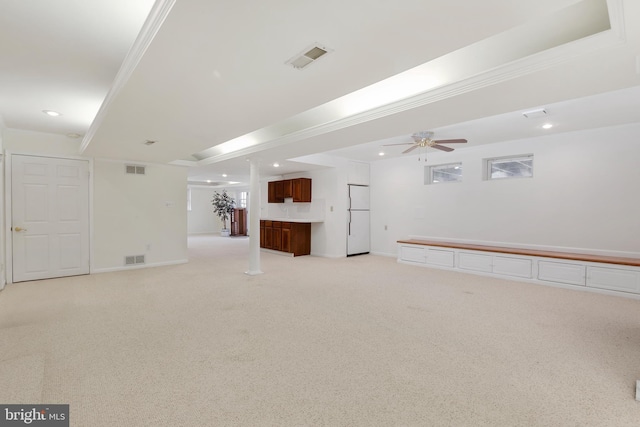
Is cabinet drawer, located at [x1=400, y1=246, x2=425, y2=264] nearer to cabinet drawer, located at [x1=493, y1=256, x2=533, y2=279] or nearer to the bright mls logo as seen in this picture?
cabinet drawer, located at [x1=493, y1=256, x2=533, y2=279]

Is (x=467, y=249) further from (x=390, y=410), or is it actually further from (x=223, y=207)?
(x=223, y=207)

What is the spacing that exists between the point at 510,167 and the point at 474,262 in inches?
82.7

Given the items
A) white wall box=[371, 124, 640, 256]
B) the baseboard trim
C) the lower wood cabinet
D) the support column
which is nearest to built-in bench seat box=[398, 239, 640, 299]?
white wall box=[371, 124, 640, 256]

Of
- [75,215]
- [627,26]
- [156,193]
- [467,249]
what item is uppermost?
[627,26]

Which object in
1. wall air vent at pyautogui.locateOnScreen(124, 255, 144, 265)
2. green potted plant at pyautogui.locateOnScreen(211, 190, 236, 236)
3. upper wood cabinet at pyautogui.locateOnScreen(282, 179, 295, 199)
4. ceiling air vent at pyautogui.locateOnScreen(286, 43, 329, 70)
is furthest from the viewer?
green potted plant at pyautogui.locateOnScreen(211, 190, 236, 236)

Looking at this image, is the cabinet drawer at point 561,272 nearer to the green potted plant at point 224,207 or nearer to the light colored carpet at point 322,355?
the light colored carpet at point 322,355

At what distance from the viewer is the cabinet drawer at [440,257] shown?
6.08 meters

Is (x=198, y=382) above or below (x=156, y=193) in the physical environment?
below

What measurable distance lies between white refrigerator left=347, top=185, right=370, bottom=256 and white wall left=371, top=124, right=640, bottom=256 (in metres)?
0.98

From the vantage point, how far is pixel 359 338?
9.40 ft

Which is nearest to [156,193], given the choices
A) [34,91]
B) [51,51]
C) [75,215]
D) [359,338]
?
[75,215]

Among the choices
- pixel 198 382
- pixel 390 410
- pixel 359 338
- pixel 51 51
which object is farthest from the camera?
pixel 359 338

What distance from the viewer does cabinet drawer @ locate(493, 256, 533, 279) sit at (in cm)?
509

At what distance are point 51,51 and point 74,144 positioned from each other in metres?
3.71
